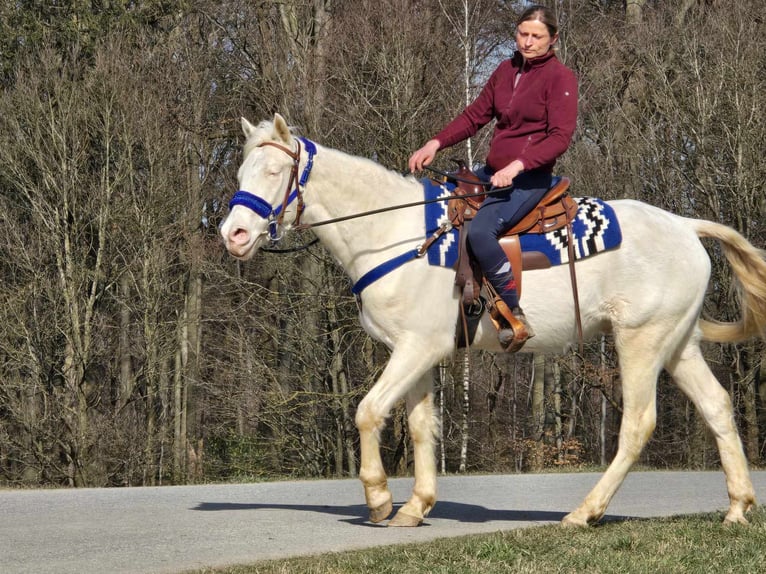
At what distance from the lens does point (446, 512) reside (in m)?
8.96

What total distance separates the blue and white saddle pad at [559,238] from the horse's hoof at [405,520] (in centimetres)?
173

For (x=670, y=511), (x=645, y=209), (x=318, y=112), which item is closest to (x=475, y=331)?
(x=645, y=209)

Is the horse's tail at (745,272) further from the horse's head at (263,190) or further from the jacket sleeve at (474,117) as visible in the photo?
the horse's head at (263,190)

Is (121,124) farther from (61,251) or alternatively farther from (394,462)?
(394,462)

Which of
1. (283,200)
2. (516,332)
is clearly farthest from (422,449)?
(283,200)

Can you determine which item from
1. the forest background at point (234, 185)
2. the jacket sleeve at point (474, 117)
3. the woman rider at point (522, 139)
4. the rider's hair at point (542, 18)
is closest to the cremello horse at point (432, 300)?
the woman rider at point (522, 139)

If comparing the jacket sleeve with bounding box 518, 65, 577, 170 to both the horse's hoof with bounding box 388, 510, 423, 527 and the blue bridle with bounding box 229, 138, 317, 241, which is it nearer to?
the blue bridle with bounding box 229, 138, 317, 241

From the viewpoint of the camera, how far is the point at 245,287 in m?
22.5

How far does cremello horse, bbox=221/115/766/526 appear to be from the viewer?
750 cm

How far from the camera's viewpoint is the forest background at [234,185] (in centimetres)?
2150

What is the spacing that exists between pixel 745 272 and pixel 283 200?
355 cm

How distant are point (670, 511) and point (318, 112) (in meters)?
13.6

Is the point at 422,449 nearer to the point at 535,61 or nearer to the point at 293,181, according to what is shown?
the point at 293,181

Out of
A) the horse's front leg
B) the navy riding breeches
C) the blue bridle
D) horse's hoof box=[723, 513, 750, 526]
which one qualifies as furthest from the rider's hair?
horse's hoof box=[723, 513, 750, 526]
